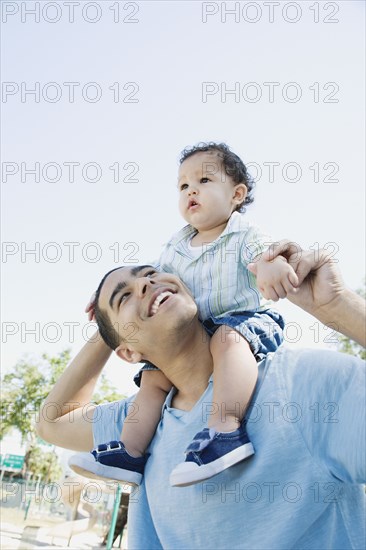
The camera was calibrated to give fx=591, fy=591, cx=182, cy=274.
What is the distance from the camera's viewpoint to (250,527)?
173 centimetres

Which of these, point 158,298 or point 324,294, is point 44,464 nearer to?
point 158,298

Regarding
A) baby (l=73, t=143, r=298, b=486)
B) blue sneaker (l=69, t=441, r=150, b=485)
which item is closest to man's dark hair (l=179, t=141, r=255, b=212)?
baby (l=73, t=143, r=298, b=486)

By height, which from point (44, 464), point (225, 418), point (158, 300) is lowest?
point (44, 464)

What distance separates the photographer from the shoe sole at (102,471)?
2037 mm

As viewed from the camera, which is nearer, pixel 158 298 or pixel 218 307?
pixel 158 298

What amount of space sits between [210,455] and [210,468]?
0.14 ft

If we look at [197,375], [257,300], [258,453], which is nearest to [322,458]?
[258,453]

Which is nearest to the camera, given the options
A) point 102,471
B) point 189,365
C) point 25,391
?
point 102,471

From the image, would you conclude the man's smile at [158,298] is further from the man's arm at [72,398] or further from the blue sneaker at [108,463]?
the man's arm at [72,398]

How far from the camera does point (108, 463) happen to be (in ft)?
6.72

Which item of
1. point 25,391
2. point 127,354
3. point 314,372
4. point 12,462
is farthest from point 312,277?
point 12,462

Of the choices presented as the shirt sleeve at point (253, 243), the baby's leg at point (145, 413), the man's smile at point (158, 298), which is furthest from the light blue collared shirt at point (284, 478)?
the shirt sleeve at point (253, 243)

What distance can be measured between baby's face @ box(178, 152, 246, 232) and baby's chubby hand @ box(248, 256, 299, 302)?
790 millimetres

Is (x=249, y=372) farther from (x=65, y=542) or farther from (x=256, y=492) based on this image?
(x=65, y=542)
